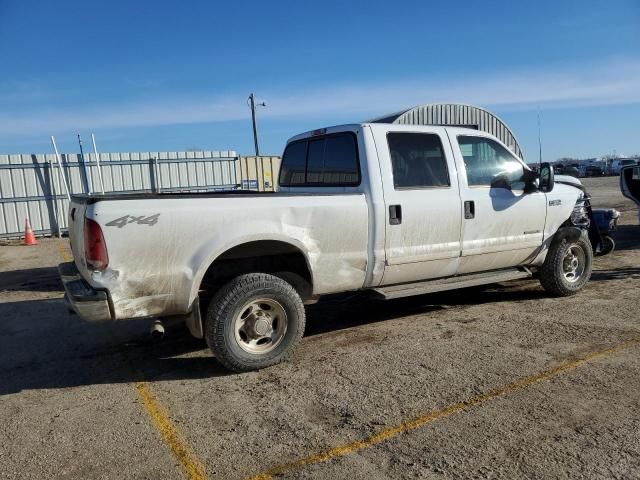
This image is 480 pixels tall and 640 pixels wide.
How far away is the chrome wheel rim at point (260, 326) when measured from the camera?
4.32 m

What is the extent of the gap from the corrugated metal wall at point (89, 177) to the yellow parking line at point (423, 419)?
12871 mm

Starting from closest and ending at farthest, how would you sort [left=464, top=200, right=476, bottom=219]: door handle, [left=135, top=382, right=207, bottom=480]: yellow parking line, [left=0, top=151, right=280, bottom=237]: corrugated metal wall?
[left=135, top=382, right=207, bottom=480]: yellow parking line, [left=464, top=200, right=476, bottom=219]: door handle, [left=0, top=151, right=280, bottom=237]: corrugated metal wall

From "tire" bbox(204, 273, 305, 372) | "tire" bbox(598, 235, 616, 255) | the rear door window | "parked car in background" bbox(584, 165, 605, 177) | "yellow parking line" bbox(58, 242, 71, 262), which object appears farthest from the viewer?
"parked car in background" bbox(584, 165, 605, 177)

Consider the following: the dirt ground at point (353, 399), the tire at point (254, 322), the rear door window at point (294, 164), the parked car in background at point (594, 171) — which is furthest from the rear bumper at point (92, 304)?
the parked car in background at point (594, 171)

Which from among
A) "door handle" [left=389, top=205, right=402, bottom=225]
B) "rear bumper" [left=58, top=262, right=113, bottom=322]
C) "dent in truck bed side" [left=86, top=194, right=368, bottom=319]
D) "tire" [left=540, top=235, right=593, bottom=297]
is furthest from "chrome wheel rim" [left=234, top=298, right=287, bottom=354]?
"tire" [left=540, top=235, right=593, bottom=297]

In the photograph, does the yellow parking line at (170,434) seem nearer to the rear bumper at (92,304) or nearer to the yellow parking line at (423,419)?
the yellow parking line at (423,419)

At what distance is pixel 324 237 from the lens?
454 cm

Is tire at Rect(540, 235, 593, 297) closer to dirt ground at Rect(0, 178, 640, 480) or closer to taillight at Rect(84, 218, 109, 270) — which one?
dirt ground at Rect(0, 178, 640, 480)

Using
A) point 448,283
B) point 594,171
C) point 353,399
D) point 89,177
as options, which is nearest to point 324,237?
point 353,399

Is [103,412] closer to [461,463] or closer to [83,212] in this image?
[83,212]

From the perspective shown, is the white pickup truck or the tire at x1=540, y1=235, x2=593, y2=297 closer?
the white pickup truck

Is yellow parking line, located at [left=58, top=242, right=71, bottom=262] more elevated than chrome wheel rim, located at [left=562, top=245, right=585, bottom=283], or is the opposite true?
yellow parking line, located at [left=58, top=242, right=71, bottom=262]

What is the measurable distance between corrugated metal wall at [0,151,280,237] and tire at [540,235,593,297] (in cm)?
1111

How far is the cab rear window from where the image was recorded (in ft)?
16.6
